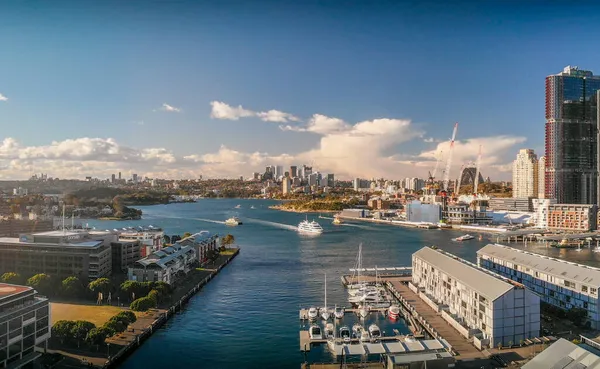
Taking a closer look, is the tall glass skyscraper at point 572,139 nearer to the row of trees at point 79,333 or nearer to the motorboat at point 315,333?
the motorboat at point 315,333

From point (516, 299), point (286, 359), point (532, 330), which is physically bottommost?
point (286, 359)

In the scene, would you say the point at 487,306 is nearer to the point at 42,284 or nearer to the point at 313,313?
the point at 313,313

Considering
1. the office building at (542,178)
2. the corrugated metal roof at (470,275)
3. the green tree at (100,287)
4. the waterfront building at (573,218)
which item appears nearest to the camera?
the corrugated metal roof at (470,275)

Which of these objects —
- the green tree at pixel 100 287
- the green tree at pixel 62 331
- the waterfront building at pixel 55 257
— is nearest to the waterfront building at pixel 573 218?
the waterfront building at pixel 55 257

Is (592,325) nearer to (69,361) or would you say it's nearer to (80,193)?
(69,361)

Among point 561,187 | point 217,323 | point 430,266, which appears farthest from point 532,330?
point 561,187

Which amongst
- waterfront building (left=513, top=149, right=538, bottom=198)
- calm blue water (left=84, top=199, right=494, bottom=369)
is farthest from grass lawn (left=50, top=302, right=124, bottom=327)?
waterfront building (left=513, top=149, right=538, bottom=198)

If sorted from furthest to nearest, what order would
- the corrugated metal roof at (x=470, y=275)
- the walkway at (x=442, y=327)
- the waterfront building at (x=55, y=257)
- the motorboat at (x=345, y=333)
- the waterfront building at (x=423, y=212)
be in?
the waterfront building at (x=423, y=212) < the waterfront building at (x=55, y=257) < the motorboat at (x=345, y=333) < the corrugated metal roof at (x=470, y=275) < the walkway at (x=442, y=327)
